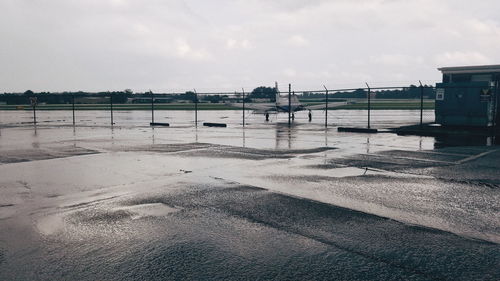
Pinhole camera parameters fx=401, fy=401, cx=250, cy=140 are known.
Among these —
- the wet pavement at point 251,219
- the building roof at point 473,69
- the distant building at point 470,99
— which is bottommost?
the wet pavement at point 251,219

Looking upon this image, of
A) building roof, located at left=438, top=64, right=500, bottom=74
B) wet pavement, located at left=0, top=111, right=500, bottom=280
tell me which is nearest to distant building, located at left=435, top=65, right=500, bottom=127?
building roof, located at left=438, top=64, right=500, bottom=74

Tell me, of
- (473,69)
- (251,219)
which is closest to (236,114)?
(473,69)

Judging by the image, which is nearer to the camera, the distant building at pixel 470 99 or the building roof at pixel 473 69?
the distant building at pixel 470 99

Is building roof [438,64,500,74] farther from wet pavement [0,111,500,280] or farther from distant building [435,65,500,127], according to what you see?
wet pavement [0,111,500,280]

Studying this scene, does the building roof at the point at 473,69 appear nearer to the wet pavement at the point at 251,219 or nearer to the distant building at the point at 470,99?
the distant building at the point at 470,99

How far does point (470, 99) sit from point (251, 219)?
2130cm

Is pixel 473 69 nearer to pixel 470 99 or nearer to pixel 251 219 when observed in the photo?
pixel 470 99

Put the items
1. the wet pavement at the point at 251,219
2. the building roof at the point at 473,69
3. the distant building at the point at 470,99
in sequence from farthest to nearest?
1. the building roof at the point at 473,69
2. the distant building at the point at 470,99
3. the wet pavement at the point at 251,219

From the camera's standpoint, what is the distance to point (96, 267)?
4.12 m

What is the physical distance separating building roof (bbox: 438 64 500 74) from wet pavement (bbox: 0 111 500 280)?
49.0 feet

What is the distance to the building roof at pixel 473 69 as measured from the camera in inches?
925

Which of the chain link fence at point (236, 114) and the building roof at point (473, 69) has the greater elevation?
the building roof at point (473, 69)

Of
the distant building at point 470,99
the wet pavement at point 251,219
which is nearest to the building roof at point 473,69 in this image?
the distant building at point 470,99

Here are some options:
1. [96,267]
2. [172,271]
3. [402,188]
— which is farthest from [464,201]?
[96,267]
